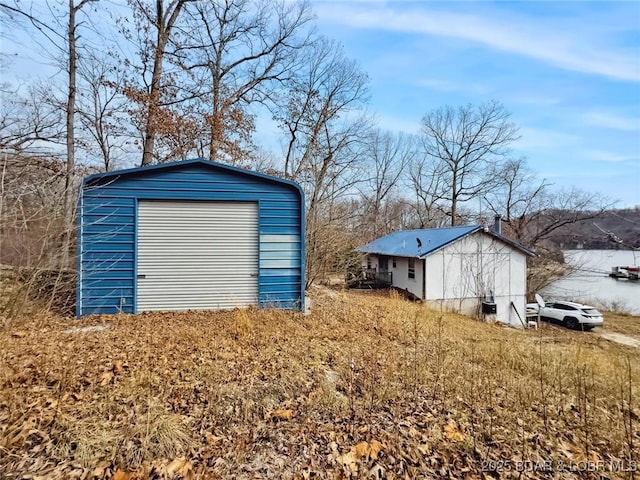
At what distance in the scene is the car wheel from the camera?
15.0 m

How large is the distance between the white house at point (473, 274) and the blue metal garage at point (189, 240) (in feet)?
28.4

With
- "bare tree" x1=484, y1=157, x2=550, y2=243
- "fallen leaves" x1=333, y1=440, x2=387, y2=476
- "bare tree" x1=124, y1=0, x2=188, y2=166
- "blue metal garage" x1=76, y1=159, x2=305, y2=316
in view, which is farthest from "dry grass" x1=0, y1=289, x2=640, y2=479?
"bare tree" x1=484, y1=157, x2=550, y2=243

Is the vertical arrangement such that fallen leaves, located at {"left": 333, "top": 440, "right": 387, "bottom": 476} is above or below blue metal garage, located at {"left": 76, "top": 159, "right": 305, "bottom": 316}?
below

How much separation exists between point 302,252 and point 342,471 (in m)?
5.48

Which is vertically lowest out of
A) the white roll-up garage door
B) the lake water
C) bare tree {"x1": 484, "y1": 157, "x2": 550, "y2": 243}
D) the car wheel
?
the car wheel

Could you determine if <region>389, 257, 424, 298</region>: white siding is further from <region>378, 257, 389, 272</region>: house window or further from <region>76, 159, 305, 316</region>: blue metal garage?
<region>76, 159, 305, 316</region>: blue metal garage

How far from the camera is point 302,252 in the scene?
24.9 ft

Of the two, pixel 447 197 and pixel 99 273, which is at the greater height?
pixel 447 197

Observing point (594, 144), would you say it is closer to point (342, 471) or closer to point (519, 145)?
point (342, 471)

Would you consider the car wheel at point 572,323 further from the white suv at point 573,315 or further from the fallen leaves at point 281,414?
the fallen leaves at point 281,414

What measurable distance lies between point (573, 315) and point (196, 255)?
679 inches

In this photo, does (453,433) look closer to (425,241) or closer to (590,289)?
(425,241)

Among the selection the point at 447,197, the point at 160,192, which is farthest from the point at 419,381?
the point at 447,197

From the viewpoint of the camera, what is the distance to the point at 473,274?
14727 mm
